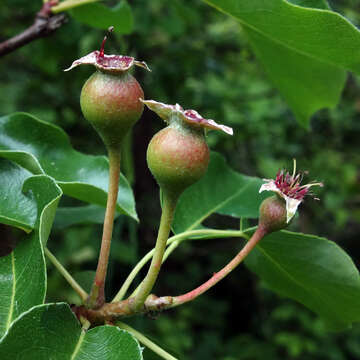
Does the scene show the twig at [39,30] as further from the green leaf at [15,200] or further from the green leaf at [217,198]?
the green leaf at [217,198]

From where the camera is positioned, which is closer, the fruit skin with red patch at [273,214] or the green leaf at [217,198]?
the fruit skin with red patch at [273,214]

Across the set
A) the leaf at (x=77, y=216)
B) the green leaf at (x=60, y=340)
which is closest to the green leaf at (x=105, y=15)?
the leaf at (x=77, y=216)

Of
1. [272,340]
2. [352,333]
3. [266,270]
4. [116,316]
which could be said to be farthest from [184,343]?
[116,316]

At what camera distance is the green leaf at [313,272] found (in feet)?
3.04

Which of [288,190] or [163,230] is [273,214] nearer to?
[288,190]

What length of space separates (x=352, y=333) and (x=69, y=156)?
7.76 feet

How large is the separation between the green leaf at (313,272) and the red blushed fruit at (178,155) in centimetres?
31

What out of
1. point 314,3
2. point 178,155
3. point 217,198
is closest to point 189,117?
point 178,155

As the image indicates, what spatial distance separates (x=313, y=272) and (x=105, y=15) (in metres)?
0.77

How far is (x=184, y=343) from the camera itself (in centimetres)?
292

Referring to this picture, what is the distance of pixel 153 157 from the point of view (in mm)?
660

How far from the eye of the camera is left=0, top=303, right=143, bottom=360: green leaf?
2.09 ft

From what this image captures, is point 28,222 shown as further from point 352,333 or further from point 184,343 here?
point 352,333

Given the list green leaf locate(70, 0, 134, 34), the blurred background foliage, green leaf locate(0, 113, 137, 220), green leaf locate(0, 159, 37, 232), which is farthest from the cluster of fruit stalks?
the blurred background foliage
